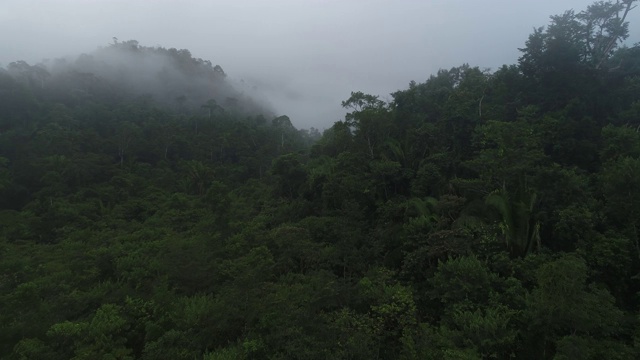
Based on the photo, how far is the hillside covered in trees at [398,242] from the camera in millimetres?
10992

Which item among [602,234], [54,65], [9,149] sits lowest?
[602,234]

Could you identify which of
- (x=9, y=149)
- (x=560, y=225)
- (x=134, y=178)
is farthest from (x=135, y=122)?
(x=560, y=225)

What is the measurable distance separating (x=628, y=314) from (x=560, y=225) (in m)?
3.06

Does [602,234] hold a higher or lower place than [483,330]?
higher

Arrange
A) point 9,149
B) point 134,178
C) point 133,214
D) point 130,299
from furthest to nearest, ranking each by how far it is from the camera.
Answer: point 9,149 < point 134,178 < point 133,214 < point 130,299

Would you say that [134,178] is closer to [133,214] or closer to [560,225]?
[133,214]

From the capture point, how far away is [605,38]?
23.8 m

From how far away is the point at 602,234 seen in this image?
12672mm

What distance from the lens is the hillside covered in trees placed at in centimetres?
1099

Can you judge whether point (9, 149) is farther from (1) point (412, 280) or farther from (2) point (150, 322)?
(1) point (412, 280)

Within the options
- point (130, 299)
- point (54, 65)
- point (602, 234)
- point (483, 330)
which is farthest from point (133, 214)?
point (54, 65)

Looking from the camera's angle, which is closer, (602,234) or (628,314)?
(628,314)

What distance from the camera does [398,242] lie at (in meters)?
16.3

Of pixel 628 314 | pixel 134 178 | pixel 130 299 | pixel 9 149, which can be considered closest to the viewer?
pixel 628 314
